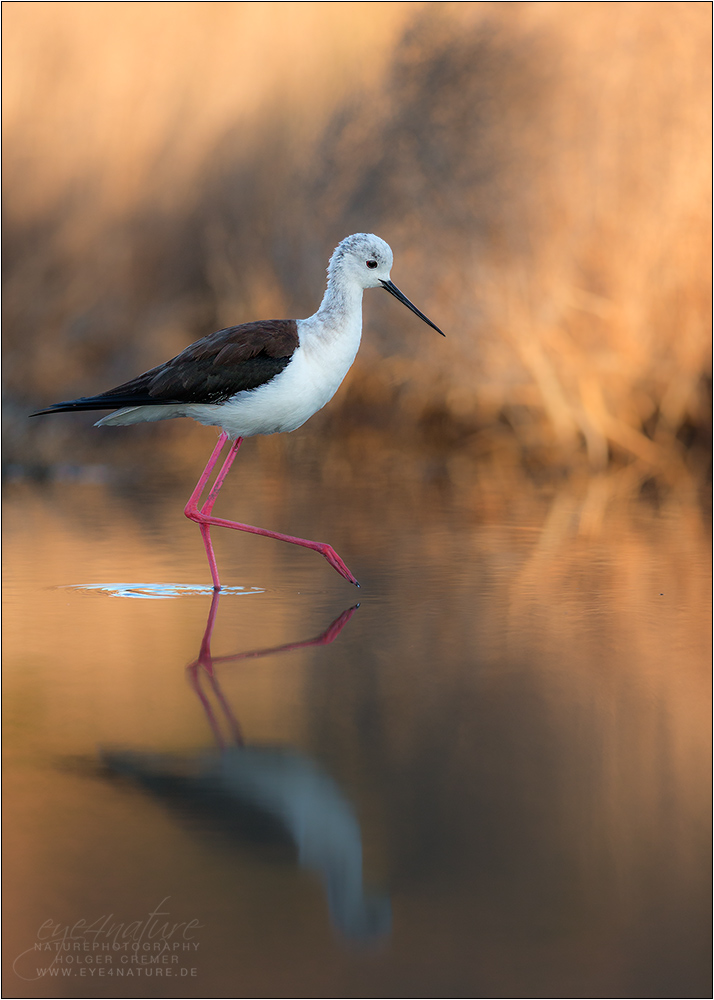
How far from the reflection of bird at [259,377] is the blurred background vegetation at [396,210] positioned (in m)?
4.66

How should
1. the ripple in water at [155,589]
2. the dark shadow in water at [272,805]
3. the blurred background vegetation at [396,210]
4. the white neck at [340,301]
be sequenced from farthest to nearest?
the blurred background vegetation at [396,210], the white neck at [340,301], the ripple in water at [155,589], the dark shadow in water at [272,805]

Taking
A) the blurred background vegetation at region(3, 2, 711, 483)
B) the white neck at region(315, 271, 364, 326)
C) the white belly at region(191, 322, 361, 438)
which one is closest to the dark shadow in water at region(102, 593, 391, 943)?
the white belly at region(191, 322, 361, 438)

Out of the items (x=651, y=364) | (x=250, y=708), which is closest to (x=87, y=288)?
(x=651, y=364)

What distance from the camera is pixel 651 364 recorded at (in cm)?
939

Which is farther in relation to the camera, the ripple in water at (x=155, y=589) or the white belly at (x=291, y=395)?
the white belly at (x=291, y=395)

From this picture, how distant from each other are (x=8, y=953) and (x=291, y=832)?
0.57 meters

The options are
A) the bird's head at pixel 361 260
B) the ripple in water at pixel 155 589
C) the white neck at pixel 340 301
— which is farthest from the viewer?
the bird's head at pixel 361 260

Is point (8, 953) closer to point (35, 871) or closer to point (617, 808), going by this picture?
point (35, 871)

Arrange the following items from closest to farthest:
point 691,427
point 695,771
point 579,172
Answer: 1. point 695,771
2. point 579,172
3. point 691,427

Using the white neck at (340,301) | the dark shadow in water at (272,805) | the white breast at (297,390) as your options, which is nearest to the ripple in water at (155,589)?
the white breast at (297,390)

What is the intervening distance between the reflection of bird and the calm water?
636mm

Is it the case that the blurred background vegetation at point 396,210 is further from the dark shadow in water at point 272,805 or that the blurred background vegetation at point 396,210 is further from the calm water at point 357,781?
the dark shadow in water at point 272,805

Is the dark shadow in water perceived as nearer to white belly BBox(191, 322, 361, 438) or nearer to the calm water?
the calm water

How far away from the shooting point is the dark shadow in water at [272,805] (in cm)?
201
